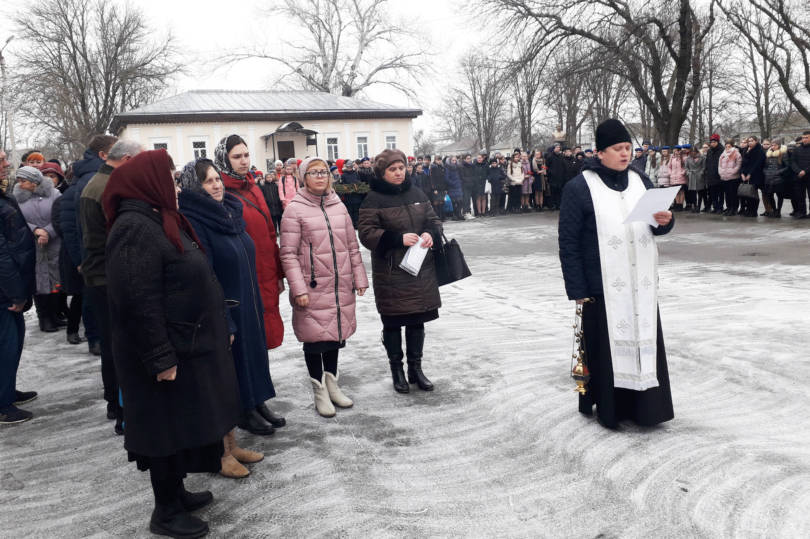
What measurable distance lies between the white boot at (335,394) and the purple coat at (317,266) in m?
0.37

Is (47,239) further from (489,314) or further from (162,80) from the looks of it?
(162,80)

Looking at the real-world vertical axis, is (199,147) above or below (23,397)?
above

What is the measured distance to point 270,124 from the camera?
3491 centimetres

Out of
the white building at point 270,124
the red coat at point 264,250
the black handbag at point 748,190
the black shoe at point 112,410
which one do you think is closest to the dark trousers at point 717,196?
the black handbag at point 748,190

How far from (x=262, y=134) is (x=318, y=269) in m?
32.2

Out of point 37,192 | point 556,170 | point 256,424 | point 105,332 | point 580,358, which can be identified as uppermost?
point 556,170

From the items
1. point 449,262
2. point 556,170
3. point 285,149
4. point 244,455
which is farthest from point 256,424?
point 285,149

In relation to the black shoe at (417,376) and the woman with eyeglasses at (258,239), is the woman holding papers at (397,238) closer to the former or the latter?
the black shoe at (417,376)

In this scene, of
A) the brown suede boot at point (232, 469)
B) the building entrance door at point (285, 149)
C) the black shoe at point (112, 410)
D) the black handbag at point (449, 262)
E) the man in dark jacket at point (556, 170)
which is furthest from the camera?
the building entrance door at point (285, 149)

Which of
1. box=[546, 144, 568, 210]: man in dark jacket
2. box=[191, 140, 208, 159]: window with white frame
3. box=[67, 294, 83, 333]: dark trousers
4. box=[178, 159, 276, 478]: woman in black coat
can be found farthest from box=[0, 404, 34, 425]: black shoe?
box=[191, 140, 208, 159]: window with white frame

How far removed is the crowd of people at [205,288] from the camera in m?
2.69

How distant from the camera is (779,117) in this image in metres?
42.6

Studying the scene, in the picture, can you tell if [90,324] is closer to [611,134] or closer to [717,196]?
[611,134]

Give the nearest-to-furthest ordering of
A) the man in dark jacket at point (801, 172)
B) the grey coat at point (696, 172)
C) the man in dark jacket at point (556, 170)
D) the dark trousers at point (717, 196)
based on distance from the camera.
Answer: the man in dark jacket at point (801, 172)
the dark trousers at point (717, 196)
the grey coat at point (696, 172)
the man in dark jacket at point (556, 170)
